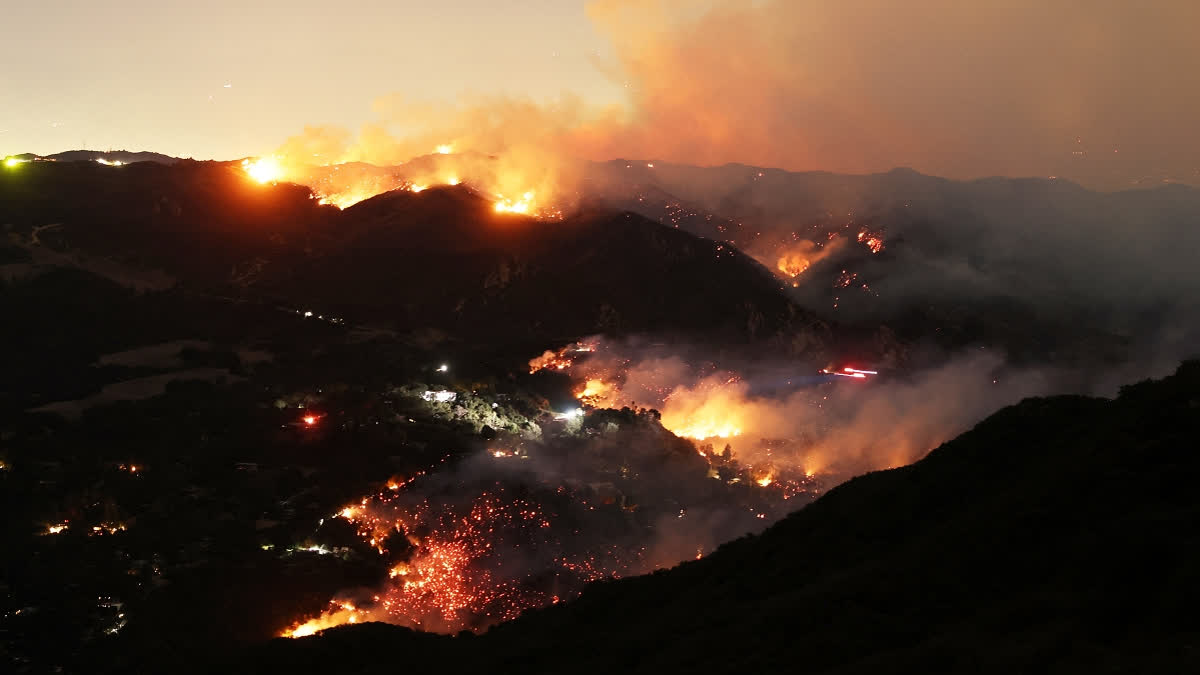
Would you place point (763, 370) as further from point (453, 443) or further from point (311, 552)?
point (311, 552)

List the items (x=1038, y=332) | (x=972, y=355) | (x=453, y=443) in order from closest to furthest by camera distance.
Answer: (x=453, y=443) → (x=972, y=355) → (x=1038, y=332)

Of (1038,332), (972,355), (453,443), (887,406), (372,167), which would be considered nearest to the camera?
(453,443)

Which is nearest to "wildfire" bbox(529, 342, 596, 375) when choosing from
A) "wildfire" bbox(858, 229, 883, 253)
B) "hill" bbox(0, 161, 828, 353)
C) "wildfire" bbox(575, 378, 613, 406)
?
"hill" bbox(0, 161, 828, 353)

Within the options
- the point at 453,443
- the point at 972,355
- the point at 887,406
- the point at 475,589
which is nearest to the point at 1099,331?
the point at 972,355

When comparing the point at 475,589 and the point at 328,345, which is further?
the point at 328,345

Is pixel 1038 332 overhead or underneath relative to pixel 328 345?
overhead
